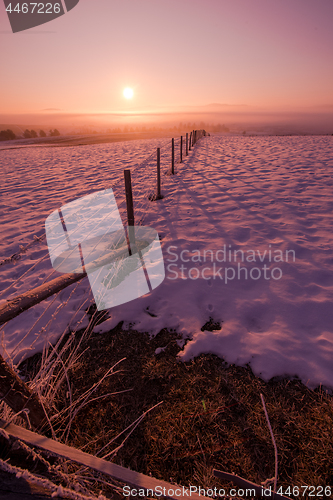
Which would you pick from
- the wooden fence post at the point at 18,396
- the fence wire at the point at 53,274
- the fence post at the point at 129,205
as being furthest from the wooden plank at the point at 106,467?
the fence post at the point at 129,205

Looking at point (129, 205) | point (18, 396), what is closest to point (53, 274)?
point (129, 205)

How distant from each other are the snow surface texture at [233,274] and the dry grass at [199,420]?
19cm

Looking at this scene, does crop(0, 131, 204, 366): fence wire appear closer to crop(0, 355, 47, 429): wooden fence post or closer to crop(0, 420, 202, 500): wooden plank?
crop(0, 355, 47, 429): wooden fence post

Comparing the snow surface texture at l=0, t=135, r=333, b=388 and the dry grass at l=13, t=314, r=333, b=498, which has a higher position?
the snow surface texture at l=0, t=135, r=333, b=388

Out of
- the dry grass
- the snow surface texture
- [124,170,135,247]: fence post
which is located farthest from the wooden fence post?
[124,170,135,247]: fence post

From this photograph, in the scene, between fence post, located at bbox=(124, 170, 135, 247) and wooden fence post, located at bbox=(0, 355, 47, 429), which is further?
fence post, located at bbox=(124, 170, 135, 247)

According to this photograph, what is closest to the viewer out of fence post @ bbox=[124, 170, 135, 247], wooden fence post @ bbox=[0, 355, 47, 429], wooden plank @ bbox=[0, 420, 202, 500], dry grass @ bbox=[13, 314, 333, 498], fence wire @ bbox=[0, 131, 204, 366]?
wooden plank @ bbox=[0, 420, 202, 500]

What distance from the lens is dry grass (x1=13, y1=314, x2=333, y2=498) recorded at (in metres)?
1.48

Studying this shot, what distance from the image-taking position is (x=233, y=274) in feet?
10.4

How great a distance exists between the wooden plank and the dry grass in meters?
0.33

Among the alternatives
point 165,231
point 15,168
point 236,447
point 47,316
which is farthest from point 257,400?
point 15,168

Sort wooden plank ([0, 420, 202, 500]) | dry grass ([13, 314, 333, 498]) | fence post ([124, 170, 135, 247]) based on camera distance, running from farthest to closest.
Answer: fence post ([124, 170, 135, 247]), dry grass ([13, 314, 333, 498]), wooden plank ([0, 420, 202, 500])

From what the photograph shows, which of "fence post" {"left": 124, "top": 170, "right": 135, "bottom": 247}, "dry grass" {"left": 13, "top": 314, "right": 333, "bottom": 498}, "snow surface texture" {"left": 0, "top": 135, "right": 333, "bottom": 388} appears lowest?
"dry grass" {"left": 13, "top": 314, "right": 333, "bottom": 498}

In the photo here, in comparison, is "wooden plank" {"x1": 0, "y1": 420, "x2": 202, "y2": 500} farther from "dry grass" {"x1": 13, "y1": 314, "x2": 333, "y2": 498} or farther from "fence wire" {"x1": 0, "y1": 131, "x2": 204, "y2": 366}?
"fence wire" {"x1": 0, "y1": 131, "x2": 204, "y2": 366}
